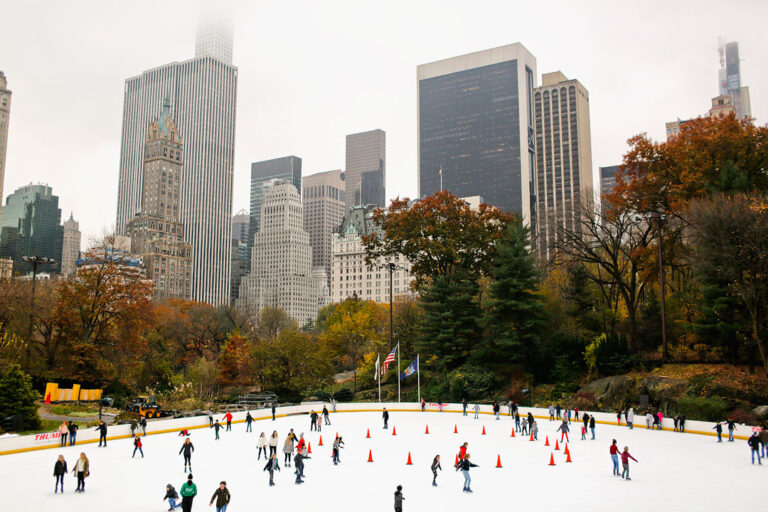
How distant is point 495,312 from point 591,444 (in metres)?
22.0

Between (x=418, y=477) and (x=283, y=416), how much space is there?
2570 centimetres

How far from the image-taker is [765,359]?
34656 millimetres

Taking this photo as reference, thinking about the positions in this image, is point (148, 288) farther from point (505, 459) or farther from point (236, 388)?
point (505, 459)

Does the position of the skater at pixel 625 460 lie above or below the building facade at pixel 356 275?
below

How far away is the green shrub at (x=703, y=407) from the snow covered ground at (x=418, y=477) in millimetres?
2525

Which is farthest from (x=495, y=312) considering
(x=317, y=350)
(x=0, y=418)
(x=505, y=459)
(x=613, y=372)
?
(x=0, y=418)

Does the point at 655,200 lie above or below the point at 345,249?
below

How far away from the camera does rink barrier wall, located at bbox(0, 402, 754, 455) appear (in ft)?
95.1

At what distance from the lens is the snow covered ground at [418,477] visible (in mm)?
17844

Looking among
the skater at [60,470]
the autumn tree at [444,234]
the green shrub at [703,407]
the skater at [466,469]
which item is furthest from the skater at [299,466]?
the autumn tree at [444,234]

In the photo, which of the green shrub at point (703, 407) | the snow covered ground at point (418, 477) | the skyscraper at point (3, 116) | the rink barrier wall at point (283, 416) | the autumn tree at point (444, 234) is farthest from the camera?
the skyscraper at point (3, 116)

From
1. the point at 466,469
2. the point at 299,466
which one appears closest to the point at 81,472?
the point at 299,466

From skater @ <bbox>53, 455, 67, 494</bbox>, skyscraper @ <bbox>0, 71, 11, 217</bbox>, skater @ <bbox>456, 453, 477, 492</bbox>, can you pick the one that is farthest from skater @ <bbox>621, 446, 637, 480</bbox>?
skyscraper @ <bbox>0, 71, 11, 217</bbox>

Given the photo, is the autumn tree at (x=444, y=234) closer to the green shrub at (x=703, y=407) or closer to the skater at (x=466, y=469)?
the green shrub at (x=703, y=407)
